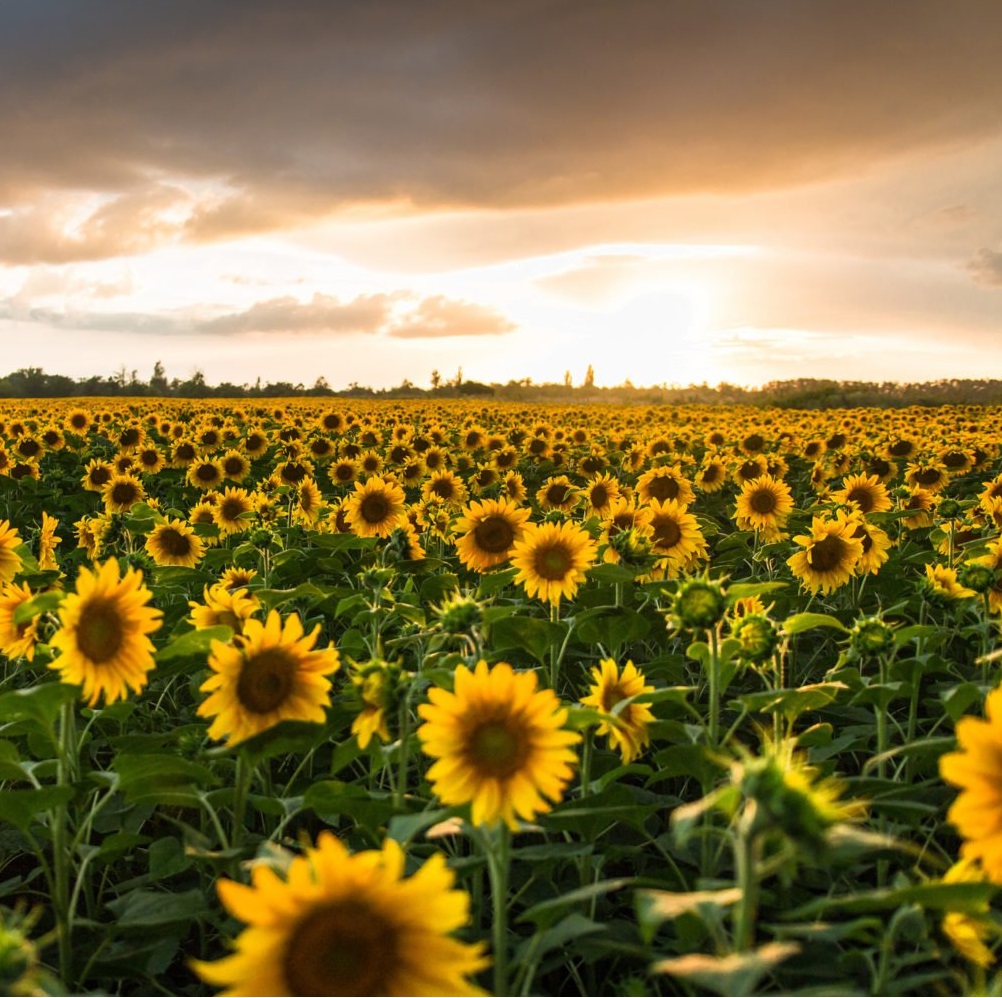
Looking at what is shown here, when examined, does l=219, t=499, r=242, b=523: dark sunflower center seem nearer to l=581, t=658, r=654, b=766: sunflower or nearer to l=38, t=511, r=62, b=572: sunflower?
l=38, t=511, r=62, b=572: sunflower

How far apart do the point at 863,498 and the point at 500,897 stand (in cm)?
652

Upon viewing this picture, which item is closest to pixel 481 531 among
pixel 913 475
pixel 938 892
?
pixel 938 892

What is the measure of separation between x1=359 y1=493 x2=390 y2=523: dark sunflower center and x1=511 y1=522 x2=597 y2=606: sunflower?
9.16 ft

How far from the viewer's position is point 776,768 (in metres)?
1.57

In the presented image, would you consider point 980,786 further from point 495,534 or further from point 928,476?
point 928,476

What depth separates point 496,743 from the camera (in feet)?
7.46

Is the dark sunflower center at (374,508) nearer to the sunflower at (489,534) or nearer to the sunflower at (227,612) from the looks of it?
the sunflower at (489,534)

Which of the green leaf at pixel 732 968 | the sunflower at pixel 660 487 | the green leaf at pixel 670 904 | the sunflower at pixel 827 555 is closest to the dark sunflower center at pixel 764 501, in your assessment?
the sunflower at pixel 660 487

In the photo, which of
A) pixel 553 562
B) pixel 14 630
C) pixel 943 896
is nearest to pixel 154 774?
pixel 14 630

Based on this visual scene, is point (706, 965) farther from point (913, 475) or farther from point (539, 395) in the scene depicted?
point (539, 395)

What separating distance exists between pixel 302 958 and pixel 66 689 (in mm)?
1321

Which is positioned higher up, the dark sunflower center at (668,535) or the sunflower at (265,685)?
the dark sunflower center at (668,535)

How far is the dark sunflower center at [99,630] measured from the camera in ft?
9.54

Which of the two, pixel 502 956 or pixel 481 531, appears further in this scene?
pixel 481 531
